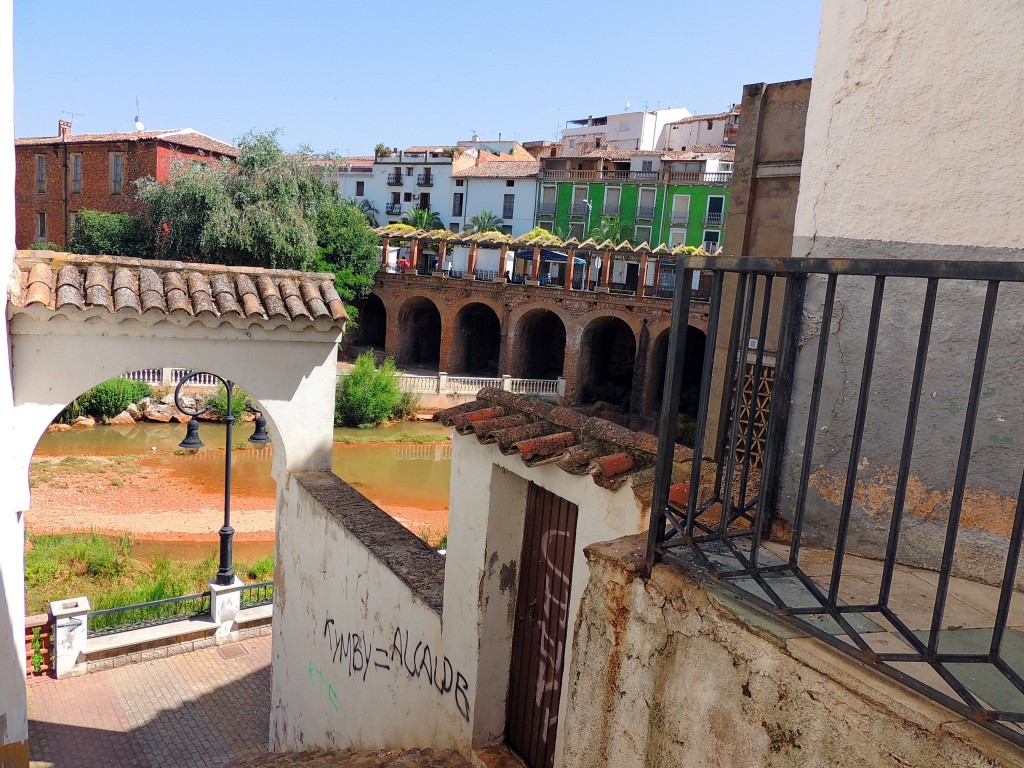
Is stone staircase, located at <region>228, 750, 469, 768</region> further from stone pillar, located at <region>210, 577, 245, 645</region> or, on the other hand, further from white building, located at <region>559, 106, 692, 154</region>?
white building, located at <region>559, 106, 692, 154</region>

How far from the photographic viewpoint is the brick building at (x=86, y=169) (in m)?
34.8

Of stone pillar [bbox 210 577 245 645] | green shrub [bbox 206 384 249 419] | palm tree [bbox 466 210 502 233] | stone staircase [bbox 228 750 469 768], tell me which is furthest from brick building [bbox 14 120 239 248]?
stone staircase [bbox 228 750 469 768]

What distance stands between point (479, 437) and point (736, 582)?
2.37 metres

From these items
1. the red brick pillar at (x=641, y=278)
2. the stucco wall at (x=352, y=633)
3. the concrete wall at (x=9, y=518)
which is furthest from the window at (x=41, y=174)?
the stucco wall at (x=352, y=633)

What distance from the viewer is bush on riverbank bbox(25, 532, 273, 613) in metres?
11.9

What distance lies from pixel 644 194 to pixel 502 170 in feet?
31.9

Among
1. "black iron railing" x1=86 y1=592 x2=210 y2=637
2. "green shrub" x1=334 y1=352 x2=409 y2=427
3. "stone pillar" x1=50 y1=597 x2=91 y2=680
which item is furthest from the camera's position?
"green shrub" x1=334 y1=352 x2=409 y2=427

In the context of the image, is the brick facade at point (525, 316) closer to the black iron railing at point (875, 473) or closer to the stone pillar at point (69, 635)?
the stone pillar at point (69, 635)

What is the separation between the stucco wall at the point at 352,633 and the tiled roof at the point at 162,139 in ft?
97.8

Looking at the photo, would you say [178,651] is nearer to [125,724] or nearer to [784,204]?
[125,724]

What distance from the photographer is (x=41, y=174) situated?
126 ft

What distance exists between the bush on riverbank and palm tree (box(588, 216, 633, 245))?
31668 mm

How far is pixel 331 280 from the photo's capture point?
8109 millimetres

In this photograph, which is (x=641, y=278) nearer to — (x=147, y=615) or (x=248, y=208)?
(x=248, y=208)
